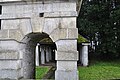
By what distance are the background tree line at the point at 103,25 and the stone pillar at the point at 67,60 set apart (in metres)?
20.9

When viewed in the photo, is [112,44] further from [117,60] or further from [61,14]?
[61,14]

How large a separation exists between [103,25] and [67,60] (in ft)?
73.8

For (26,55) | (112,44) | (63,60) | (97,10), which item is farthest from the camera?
(97,10)

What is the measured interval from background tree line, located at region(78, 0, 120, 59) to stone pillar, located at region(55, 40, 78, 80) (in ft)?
68.5

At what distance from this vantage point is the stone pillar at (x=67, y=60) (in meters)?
5.84

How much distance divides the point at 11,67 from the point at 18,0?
1838mm

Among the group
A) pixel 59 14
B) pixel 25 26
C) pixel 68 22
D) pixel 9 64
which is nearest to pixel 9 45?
pixel 9 64

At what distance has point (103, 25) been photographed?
27.6 meters

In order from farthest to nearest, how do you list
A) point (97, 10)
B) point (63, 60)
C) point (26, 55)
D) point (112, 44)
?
point (97, 10) < point (112, 44) < point (26, 55) < point (63, 60)

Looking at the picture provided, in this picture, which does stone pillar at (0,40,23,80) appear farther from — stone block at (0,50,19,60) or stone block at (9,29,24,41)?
stone block at (9,29,24,41)

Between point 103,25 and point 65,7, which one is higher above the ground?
point 103,25

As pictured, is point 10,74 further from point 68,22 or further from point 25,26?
point 68,22

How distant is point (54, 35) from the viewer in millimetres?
5926

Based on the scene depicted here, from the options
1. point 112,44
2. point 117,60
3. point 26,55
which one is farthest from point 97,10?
point 26,55
